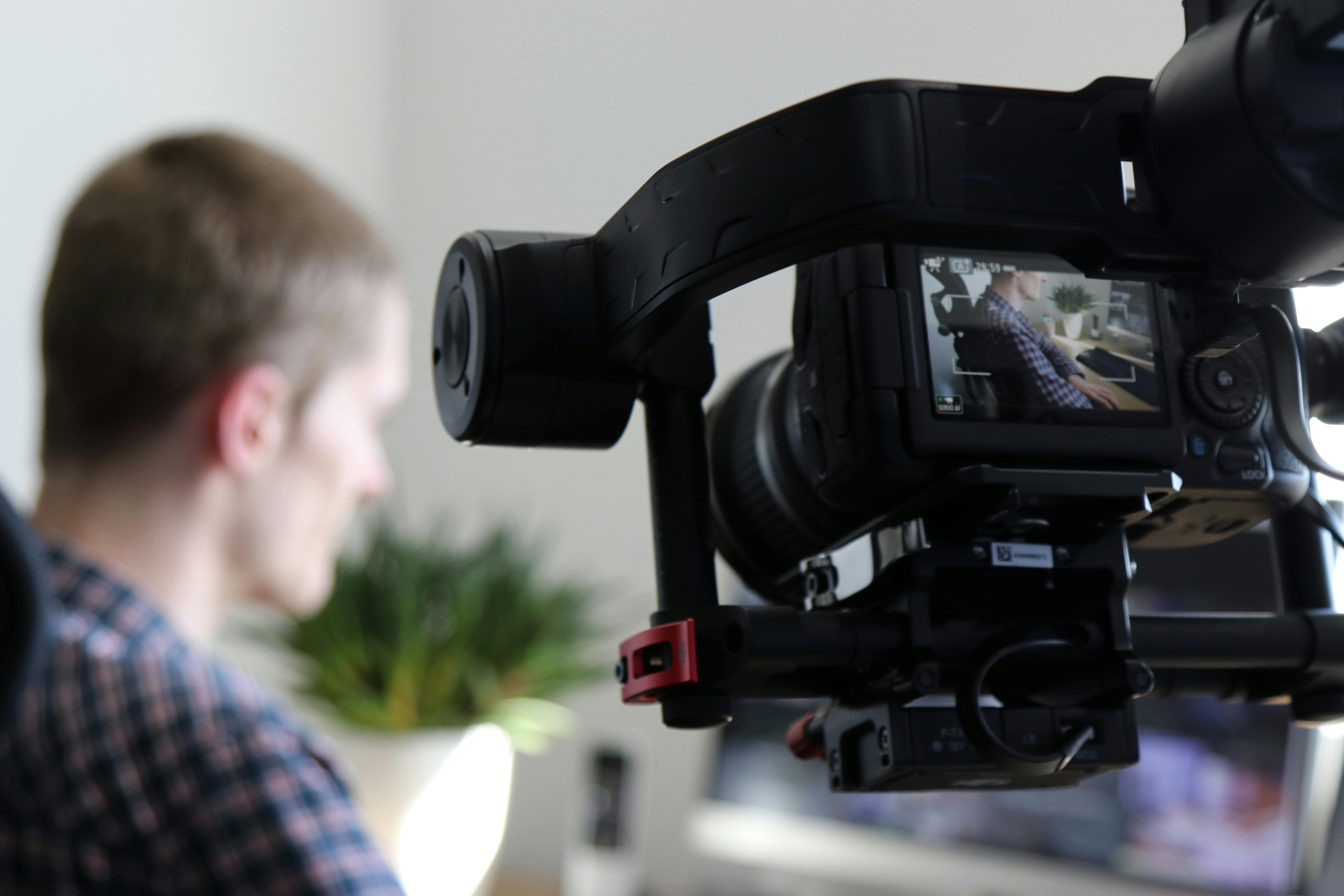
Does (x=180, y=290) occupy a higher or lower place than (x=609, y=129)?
lower

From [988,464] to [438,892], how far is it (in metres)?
1.04

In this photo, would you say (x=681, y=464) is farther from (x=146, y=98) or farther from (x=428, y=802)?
(x=146, y=98)

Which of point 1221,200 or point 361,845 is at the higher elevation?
point 1221,200

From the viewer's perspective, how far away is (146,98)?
1.42 meters

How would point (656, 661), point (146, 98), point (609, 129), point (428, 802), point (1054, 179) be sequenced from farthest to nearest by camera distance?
point (146, 98) → point (428, 802) → point (609, 129) → point (656, 661) → point (1054, 179)

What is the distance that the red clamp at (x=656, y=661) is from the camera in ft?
1.39

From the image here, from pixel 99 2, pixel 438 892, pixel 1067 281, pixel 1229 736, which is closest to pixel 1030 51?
pixel 1067 281

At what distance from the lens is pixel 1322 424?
50 cm

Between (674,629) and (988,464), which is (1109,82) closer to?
(988,464)

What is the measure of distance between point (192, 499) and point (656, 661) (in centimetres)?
23

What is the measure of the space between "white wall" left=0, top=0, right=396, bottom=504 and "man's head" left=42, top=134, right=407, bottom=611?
47 centimetres

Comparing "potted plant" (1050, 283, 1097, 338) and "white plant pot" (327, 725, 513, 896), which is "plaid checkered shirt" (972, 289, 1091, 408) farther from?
"white plant pot" (327, 725, 513, 896)

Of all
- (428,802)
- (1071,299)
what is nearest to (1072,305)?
(1071,299)

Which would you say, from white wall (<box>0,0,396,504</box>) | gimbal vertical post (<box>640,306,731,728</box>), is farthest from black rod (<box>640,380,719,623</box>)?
white wall (<box>0,0,396,504</box>)
